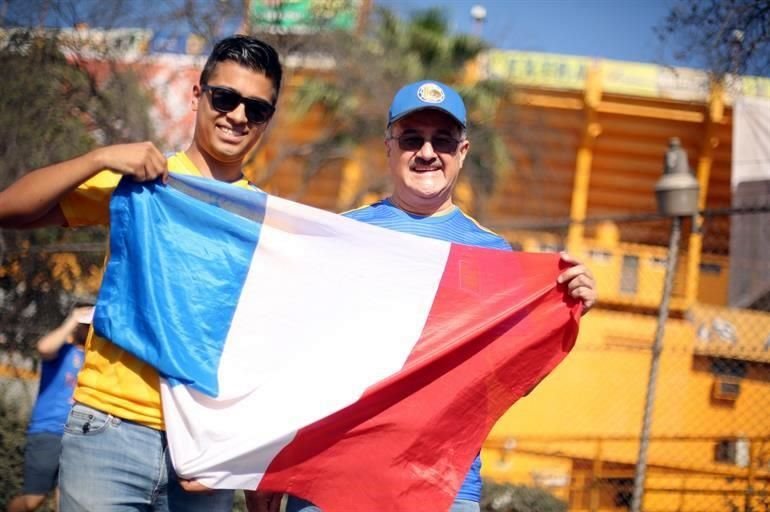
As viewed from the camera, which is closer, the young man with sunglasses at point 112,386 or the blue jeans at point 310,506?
the young man with sunglasses at point 112,386

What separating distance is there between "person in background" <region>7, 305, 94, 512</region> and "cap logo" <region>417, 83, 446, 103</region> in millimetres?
3649

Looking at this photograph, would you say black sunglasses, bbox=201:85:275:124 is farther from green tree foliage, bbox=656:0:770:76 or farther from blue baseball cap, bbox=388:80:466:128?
green tree foliage, bbox=656:0:770:76

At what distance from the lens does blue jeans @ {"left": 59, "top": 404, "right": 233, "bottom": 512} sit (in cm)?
263

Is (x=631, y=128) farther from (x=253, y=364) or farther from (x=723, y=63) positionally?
(x=253, y=364)

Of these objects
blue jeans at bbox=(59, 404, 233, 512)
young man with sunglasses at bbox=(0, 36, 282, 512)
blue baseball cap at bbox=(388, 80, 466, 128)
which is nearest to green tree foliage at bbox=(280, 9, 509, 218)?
blue baseball cap at bbox=(388, 80, 466, 128)

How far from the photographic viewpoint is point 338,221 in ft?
10.7

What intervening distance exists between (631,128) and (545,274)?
18710mm

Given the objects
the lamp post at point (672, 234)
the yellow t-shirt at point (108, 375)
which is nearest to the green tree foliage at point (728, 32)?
the lamp post at point (672, 234)

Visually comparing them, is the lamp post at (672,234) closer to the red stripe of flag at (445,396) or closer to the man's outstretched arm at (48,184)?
the red stripe of flag at (445,396)

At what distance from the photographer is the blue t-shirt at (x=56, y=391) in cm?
630

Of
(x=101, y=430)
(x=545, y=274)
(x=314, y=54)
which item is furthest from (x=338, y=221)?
(x=314, y=54)

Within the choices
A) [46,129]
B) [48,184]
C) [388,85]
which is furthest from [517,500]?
[388,85]

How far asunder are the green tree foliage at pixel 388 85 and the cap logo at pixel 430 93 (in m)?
7.44

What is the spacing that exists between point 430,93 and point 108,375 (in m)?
1.56
